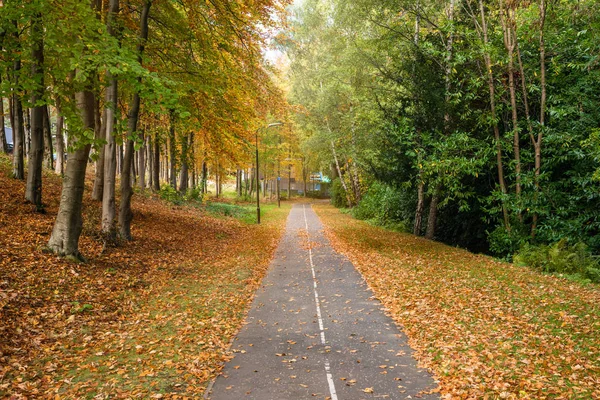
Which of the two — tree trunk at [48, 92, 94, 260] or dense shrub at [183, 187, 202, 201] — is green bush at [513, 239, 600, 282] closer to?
tree trunk at [48, 92, 94, 260]

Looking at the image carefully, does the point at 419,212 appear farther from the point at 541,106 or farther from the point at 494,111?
the point at 541,106

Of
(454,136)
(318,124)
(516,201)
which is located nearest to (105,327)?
(454,136)

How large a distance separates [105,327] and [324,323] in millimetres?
4430

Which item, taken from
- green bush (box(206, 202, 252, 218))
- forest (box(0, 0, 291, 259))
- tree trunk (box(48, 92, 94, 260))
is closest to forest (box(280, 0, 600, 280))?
forest (box(0, 0, 291, 259))

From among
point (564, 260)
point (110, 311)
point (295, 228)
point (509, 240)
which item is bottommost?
point (110, 311)

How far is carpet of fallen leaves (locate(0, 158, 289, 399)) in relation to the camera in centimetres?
610

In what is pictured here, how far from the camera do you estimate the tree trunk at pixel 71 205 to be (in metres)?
10.3

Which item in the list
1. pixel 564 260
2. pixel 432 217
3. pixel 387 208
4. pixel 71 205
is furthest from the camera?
pixel 387 208

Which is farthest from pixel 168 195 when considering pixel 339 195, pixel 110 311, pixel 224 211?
pixel 339 195

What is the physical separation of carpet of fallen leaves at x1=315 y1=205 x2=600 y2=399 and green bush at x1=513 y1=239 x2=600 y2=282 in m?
0.88

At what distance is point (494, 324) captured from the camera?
27.6ft

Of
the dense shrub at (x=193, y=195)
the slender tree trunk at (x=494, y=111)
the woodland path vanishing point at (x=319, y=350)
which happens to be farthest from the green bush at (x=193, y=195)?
the slender tree trunk at (x=494, y=111)

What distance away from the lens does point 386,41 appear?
1930cm

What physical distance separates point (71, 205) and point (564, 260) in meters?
15.2
